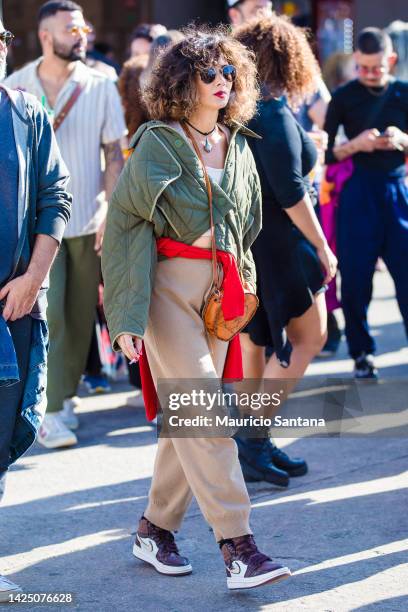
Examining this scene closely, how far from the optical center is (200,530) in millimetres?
4707

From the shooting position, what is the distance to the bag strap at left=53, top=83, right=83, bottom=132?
242 inches

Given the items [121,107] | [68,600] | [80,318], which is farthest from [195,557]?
[121,107]

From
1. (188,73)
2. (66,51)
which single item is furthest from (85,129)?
(188,73)

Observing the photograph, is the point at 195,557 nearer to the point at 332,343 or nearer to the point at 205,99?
the point at 205,99

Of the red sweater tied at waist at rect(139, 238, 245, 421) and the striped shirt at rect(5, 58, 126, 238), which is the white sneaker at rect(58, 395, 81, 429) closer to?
the striped shirt at rect(5, 58, 126, 238)

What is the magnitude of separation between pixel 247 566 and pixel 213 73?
169 cm

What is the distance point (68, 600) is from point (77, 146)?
9.51ft

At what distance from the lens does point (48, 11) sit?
6.27 m

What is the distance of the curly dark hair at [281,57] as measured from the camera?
203 inches

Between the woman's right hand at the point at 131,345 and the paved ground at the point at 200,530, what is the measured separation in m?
0.84

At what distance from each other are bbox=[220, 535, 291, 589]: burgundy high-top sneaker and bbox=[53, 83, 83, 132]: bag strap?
287 cm

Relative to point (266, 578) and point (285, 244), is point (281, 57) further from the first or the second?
point (266, 578)

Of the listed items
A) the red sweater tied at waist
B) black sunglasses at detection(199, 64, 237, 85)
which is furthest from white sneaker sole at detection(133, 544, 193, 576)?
black sunglasses at detection(199, 64, 237, 85)

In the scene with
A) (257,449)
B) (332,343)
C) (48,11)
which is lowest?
(332,343)
